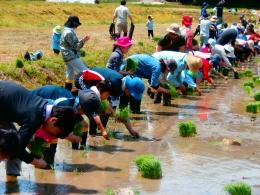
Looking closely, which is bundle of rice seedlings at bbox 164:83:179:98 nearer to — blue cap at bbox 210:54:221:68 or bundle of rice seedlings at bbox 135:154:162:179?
blue cap at bbox 210:54:221:68

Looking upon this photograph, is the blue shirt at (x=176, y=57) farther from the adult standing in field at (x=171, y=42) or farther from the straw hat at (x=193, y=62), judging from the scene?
the adult standing in field at (x=171, y=42)

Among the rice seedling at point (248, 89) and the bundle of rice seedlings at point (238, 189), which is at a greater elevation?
the bundle of rice seedlings at point (238, 189)

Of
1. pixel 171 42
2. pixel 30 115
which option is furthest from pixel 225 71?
pixel 30 115

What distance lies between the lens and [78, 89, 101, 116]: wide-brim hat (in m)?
7.41

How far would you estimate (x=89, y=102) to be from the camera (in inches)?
292

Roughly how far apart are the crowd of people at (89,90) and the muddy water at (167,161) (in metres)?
0.23

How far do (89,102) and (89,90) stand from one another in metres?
0.27

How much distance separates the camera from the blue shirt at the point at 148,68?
1078 centimetres

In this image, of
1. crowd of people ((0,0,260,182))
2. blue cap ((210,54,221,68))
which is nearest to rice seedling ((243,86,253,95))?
crowd of people ((0,0,260,182))

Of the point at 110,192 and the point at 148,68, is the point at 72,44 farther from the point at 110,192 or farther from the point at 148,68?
the point at 110,192

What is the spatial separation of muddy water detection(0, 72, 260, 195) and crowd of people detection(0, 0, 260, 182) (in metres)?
0.23

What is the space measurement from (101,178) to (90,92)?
1245mm

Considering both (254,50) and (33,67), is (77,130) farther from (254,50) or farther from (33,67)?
(254,50)

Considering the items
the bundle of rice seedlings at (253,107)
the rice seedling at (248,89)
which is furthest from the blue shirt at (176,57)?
the rice seedling at (248,89)
